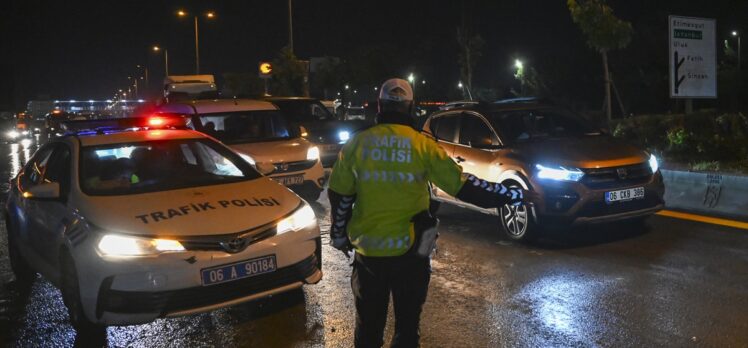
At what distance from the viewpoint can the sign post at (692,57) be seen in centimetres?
1155

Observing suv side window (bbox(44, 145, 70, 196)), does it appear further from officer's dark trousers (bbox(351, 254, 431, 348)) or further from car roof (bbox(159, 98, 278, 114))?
car roof (bbox(159, 98, 278, 114))

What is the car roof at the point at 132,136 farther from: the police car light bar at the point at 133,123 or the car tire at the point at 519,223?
the car tire at the point at 519,223

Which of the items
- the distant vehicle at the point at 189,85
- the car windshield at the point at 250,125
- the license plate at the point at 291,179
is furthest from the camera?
the distant vehicle at the point at 189,85

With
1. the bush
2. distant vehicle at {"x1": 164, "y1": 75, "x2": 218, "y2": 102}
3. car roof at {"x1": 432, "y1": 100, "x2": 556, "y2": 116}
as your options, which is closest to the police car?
car roof at {"x1": 432, "y1": 100, "x2": 556, "y2": 116}

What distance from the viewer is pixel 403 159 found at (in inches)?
126

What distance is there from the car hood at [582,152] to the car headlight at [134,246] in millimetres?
4194

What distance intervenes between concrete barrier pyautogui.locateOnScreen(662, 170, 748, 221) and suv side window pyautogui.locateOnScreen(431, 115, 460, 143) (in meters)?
3.37

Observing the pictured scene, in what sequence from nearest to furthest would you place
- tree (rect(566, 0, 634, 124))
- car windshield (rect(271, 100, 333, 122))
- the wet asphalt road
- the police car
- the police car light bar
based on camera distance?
the police car < the wet asphalt road < the police car light bar < car windshield (rect(271, 100, 333, 122)) < tree (rect(566, 0, 634, 124))

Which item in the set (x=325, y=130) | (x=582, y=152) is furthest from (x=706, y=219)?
(x=325, y=130)

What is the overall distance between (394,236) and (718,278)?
4.01 metres

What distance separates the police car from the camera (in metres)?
4.62

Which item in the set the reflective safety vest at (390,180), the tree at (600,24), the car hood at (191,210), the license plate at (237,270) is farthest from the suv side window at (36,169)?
the tree at (600,24)

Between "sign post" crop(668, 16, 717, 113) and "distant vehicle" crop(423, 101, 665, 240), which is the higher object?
"sign post" crop(668, 16, 717, 113)

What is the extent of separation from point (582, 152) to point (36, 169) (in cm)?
550
